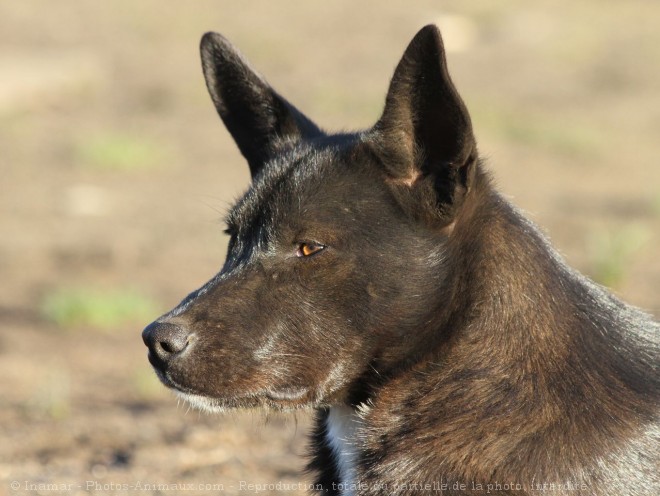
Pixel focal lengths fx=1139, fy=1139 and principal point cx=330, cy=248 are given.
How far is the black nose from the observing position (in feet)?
12.8

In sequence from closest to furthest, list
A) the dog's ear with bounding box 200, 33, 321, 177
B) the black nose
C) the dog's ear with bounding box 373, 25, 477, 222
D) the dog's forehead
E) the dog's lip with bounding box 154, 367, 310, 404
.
→ 1. the dog's ear with bounding box 373, 25, 477, 222
2. the black nose
3. the dog's lip with bounding box 154, 367, 310, 404
4. the dog's forehead
5. the dog's ear with bounding box 200, 33, 321, 177

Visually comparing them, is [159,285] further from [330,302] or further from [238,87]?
[330,302]

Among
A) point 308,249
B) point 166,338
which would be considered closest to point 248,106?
point 308,249

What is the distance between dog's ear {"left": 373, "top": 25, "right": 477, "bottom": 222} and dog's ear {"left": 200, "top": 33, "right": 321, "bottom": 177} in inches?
32.6

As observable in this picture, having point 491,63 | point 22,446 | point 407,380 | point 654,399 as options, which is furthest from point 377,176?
point 491,63

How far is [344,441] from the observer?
417 centimetres

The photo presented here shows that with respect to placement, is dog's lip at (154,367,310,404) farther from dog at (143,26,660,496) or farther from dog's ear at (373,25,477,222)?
dog's ear at (373,25,477,222)

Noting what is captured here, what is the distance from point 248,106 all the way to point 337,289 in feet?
3.81

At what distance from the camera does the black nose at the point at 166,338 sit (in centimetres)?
389

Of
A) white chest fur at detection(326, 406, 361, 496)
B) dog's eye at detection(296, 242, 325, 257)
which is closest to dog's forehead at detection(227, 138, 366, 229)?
dog's eye at detection(296, 242, 325, 257)

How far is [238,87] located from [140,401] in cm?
355

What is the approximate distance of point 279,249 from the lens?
13.3 feet

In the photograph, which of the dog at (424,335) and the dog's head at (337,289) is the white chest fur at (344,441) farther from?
the dog's head at (337,289)

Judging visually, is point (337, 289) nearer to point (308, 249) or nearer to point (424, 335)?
point (308, 249)
